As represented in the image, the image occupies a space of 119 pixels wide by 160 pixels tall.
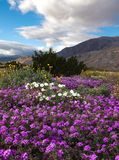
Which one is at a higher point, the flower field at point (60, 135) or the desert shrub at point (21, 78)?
the desert shrub at point (21, 78)

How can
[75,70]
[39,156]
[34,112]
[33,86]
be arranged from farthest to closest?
[75,70] → [33,86] → [34,112] → [39,156]

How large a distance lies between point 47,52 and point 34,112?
16.0 meters

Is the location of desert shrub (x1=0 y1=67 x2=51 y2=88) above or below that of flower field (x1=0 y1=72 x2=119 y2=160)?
above

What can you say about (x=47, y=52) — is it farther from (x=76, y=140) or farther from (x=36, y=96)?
(x=76, y=140)

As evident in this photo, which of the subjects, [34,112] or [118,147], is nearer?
[118,147]

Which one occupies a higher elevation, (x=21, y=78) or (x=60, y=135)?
(x=21, y=78)

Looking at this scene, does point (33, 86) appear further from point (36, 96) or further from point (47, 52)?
point (47, 52)

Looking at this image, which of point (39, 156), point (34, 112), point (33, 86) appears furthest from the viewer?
point (33, 86)

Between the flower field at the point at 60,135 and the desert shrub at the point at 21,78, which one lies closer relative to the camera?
the flower field at the point at 60,135

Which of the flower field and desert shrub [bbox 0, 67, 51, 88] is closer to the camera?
the flower field

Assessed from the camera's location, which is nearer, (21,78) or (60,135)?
(60,135)

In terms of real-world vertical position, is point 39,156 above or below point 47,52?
below

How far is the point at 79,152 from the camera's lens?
6730mm

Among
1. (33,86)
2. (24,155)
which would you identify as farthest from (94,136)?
(33,86)
